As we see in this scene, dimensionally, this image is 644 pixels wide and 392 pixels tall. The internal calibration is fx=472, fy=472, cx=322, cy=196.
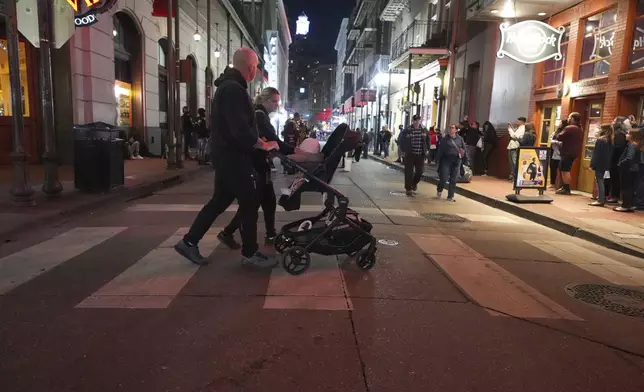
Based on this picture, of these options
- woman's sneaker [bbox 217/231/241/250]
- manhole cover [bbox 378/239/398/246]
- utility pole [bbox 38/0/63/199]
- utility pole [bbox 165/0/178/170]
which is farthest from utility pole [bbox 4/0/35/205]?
utility pole [bbox 165/0/178/170]

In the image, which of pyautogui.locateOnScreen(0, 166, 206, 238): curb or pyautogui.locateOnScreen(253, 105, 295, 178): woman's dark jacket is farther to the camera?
pyautogui.locateOnScreen(0, 166, 206, 238): curb

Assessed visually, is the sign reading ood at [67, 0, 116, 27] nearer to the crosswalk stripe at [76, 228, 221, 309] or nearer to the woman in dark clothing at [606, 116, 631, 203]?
the crosswalk stripe at [76, 228, 221, 309]

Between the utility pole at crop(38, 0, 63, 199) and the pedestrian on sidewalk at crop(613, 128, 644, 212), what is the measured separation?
34.1ft

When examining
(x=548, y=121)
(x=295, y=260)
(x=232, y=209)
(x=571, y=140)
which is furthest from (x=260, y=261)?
(x=548, y=121)

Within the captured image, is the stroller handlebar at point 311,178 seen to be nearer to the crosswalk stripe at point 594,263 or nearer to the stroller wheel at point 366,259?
the stroller wheel at point 366,259

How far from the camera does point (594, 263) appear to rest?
5.84 m

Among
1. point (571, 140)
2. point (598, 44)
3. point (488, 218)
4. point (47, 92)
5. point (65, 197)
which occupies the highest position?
point (598, 44)

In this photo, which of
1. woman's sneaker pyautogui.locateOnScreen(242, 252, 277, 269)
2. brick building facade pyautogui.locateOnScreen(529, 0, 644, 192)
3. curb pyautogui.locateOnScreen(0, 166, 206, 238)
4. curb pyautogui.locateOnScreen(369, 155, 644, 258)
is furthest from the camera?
brick building facade pyautogui.locateOnScreen(529, 0, 644, 192)

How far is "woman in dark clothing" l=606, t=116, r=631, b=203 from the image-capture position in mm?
9625

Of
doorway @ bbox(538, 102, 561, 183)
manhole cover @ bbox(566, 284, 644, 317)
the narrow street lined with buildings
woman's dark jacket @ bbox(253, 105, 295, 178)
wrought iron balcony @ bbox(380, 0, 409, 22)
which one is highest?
wrought iron balcony @ bbox(380, 0, 409, 22)

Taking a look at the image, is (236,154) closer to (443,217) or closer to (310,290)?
(310,290)

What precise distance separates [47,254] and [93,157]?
4206mm

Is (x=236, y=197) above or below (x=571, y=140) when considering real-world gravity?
below

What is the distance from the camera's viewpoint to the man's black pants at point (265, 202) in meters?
5.17
